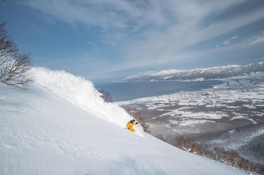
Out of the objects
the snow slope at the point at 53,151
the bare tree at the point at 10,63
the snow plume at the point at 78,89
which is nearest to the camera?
the snow slope at the point at 53,151

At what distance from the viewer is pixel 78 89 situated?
21.6m

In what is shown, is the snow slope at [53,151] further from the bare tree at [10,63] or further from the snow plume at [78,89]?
the snow plume at [78,89]

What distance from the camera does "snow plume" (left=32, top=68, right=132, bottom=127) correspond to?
2044cm

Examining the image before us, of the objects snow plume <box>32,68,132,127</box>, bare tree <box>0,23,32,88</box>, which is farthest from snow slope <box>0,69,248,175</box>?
snow plume <box>32,68,132,127</box>

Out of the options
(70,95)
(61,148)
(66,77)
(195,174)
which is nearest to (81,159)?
(61,148)

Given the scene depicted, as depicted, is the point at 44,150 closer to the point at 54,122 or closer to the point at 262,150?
the point at 54,122

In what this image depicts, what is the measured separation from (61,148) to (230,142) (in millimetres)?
68392

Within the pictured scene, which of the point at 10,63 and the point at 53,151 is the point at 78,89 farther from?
the point at 53,151

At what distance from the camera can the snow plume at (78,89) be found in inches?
805

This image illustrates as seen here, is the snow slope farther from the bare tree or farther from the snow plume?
the snow plume

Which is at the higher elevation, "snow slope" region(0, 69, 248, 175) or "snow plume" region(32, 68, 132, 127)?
"snow plume" region(32, 68, 132, 127)

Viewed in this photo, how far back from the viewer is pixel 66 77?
76.6ft

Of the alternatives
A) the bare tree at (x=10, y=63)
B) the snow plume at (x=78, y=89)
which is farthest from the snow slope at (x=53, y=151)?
the snow plume at (x=78, y=89)

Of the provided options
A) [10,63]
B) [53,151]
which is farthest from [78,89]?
[53,151]
